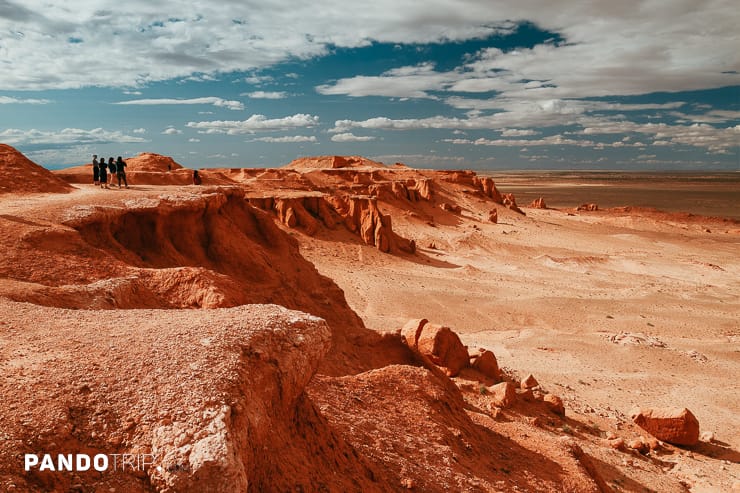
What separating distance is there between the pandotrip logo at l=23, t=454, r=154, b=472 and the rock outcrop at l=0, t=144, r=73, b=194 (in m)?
12.0

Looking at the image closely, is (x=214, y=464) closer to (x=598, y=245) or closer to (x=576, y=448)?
(x=576, y=448)

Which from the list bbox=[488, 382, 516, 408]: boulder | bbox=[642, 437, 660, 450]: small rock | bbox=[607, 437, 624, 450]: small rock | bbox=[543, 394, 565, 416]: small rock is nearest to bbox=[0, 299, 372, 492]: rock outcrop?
bbox=[488, 382, 516, 408]: boulder

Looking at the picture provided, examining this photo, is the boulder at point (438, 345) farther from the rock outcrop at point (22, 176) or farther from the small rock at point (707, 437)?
the rock outcrop at point (22, 176)

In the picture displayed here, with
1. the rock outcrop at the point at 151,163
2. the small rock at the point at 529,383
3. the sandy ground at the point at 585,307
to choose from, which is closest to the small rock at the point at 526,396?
the small rock at the point at 529,383

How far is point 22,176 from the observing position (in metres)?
13.4

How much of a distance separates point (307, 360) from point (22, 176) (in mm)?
12879

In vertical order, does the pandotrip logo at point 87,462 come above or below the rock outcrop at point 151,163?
below

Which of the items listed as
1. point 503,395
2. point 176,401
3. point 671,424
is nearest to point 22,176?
point 176,401

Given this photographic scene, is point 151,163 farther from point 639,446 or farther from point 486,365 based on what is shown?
point 639,446

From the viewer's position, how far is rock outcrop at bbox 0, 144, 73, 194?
42.3ft

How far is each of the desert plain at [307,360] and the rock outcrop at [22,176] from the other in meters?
0.06

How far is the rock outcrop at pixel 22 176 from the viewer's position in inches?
508

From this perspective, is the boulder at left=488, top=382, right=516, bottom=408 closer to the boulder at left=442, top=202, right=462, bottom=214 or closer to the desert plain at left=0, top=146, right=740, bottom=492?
the desert plain at left=0, top=146, right=740, bottom=492

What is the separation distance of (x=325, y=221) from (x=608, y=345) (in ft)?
61.4
